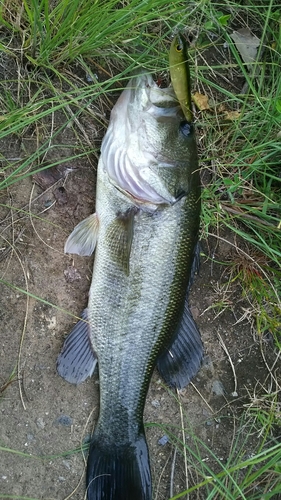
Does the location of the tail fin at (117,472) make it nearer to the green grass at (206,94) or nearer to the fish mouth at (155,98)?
the green grass at (206,94)

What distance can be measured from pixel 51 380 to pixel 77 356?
18cm

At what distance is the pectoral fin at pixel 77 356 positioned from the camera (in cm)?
277

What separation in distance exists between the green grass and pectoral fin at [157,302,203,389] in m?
0.44

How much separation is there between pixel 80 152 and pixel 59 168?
5.5 inches

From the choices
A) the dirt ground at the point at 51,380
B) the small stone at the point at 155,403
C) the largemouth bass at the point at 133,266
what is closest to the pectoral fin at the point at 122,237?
the largemouth bass at the point at 133,266

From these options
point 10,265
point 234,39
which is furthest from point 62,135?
point 234,39

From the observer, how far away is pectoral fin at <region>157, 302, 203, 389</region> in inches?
113

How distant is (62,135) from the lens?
2.88 meters

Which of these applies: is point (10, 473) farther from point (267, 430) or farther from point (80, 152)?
point (80, 152)

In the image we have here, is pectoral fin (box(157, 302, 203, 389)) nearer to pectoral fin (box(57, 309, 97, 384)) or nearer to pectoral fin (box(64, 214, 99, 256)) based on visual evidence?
pectoral fin (box(57, 309, 97, 384))

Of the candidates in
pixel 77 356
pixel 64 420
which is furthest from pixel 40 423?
pixel 77 356

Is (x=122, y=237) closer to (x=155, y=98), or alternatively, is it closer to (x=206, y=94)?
(x=155, y=98)

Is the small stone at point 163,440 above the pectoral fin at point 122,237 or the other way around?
the other way around

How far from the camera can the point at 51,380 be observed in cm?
280
